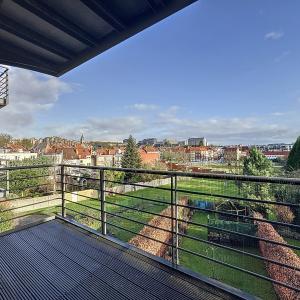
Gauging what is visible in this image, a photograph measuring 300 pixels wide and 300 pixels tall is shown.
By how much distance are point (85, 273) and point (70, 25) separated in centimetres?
214

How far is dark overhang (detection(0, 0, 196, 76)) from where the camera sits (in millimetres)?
2205

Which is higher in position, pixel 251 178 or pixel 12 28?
pixel 12 28

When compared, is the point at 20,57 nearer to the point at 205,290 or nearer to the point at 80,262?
the point at 80,262

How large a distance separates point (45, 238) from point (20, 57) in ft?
6.84

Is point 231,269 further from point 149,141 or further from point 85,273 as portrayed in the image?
point 149,141

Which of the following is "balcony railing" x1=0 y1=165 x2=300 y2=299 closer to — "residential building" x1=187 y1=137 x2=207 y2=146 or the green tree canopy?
the green tree canopy

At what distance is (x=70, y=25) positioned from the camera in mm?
2557

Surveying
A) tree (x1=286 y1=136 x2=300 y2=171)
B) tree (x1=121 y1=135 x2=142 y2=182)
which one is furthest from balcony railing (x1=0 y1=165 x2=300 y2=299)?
tree (x1=121 y1=135 x2=142 y2=182)

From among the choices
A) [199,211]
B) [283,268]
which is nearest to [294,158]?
[199,211]

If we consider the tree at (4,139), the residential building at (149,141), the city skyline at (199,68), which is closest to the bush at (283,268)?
the city skyline at (199,68)

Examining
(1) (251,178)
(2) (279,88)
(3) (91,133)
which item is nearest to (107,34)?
(1) (251,178)

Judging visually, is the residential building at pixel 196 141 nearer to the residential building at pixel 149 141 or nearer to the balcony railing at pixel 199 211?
the residential building at pixel 149 141

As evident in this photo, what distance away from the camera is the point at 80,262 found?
245cm

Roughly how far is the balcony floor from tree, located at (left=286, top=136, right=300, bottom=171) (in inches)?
513
